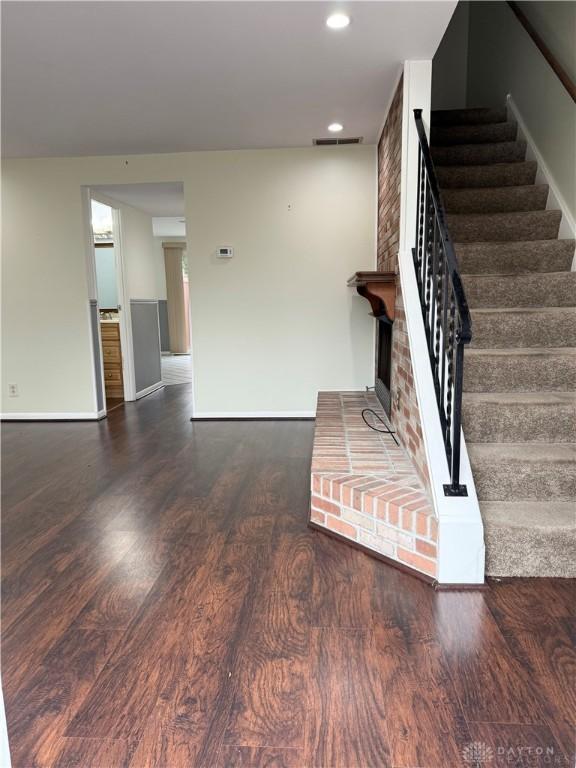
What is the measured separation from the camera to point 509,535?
81.3 inches

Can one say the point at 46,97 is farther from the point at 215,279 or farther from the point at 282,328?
the point at 282,328

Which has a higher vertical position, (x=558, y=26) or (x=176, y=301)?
(x=558, y=26)

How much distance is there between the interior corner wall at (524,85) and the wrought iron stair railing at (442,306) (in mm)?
1204

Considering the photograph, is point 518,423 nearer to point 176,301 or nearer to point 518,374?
point 518,374

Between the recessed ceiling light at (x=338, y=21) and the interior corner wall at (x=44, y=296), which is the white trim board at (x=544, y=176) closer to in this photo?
the recessed ceiling light at (x=338, y=21)

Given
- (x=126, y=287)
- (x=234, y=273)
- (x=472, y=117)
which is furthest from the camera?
(x=126, y=287)

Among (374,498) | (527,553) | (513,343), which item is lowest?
(527,553)

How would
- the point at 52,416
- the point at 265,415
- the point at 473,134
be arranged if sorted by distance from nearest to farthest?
the point at 473,134 < the point at 265,415 < the point at 52,416

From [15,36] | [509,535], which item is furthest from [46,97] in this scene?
[509,535]

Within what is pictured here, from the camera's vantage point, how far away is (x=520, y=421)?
251 centimetres

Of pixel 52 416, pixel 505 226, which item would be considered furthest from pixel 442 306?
pixel 52 416

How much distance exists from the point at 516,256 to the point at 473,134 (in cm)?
152

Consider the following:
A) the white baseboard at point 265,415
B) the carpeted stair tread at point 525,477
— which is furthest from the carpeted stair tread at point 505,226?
the white baseboard at point 265,415

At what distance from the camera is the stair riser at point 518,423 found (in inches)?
98.2
